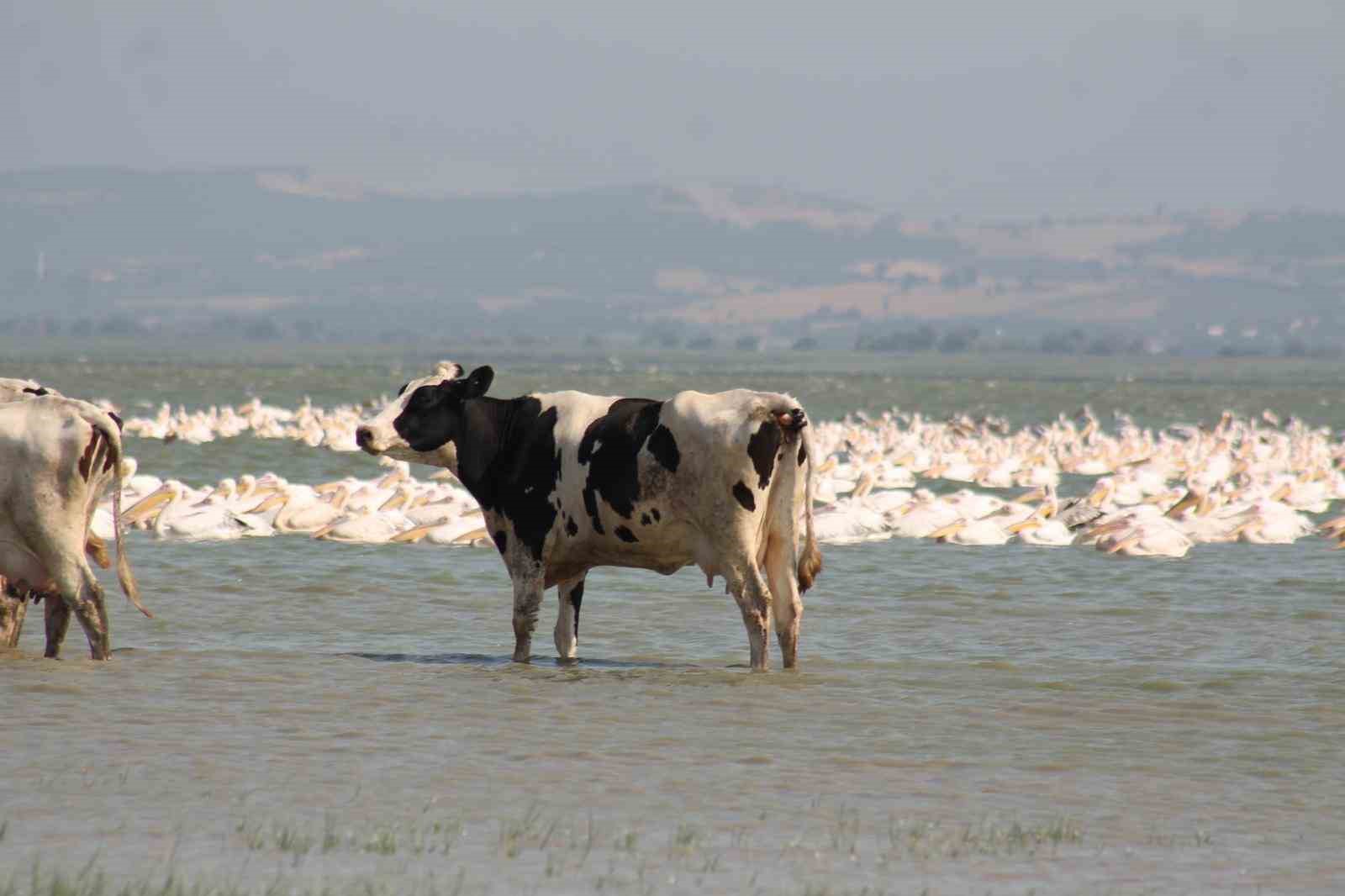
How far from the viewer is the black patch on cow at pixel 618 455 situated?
13359 millimetres

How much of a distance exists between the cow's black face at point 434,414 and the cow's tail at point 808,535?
7.90ft

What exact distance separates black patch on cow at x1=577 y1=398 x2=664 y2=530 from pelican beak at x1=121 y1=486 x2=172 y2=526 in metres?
9.19

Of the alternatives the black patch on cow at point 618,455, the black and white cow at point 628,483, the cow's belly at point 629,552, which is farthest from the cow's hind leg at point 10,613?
the black patch on cow at point 618,455

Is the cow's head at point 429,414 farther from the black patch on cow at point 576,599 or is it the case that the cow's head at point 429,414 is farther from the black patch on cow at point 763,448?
the black patch on cow at point 763,448

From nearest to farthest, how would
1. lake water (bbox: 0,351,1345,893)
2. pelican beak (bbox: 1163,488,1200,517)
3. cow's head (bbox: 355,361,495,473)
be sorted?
lake water (bbox: 0,351,1345,893)
cow's head (bbox: 355,361,495,473)
pelican beak (bbox: 1163,488,1200,517)

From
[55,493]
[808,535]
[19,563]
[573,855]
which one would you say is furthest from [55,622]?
[573,855]

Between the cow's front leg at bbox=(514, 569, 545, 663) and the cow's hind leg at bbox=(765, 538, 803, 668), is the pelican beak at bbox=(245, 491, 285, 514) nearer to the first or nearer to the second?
the cow's front leg at bbox=(514, 569, 545, 663)

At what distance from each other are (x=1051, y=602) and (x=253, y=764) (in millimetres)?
9038

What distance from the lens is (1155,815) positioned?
9453mm

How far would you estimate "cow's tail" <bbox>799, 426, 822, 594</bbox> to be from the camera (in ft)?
43.8

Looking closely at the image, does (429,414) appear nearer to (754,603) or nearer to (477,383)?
(477,383)

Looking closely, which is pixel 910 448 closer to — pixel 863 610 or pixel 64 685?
pixel 863 610

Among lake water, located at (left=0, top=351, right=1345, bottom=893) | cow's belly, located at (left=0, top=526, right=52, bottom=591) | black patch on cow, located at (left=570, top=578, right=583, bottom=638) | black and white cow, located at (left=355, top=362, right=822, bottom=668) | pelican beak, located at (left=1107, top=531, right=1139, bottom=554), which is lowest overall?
lake water, located at (left=0, top=351, right=1345, bottom=893)

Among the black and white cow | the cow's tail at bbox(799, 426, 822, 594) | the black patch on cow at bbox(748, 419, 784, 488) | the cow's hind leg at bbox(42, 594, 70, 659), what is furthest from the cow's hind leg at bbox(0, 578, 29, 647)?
the cow's tail at bbox(799, 426, 822, 594)
